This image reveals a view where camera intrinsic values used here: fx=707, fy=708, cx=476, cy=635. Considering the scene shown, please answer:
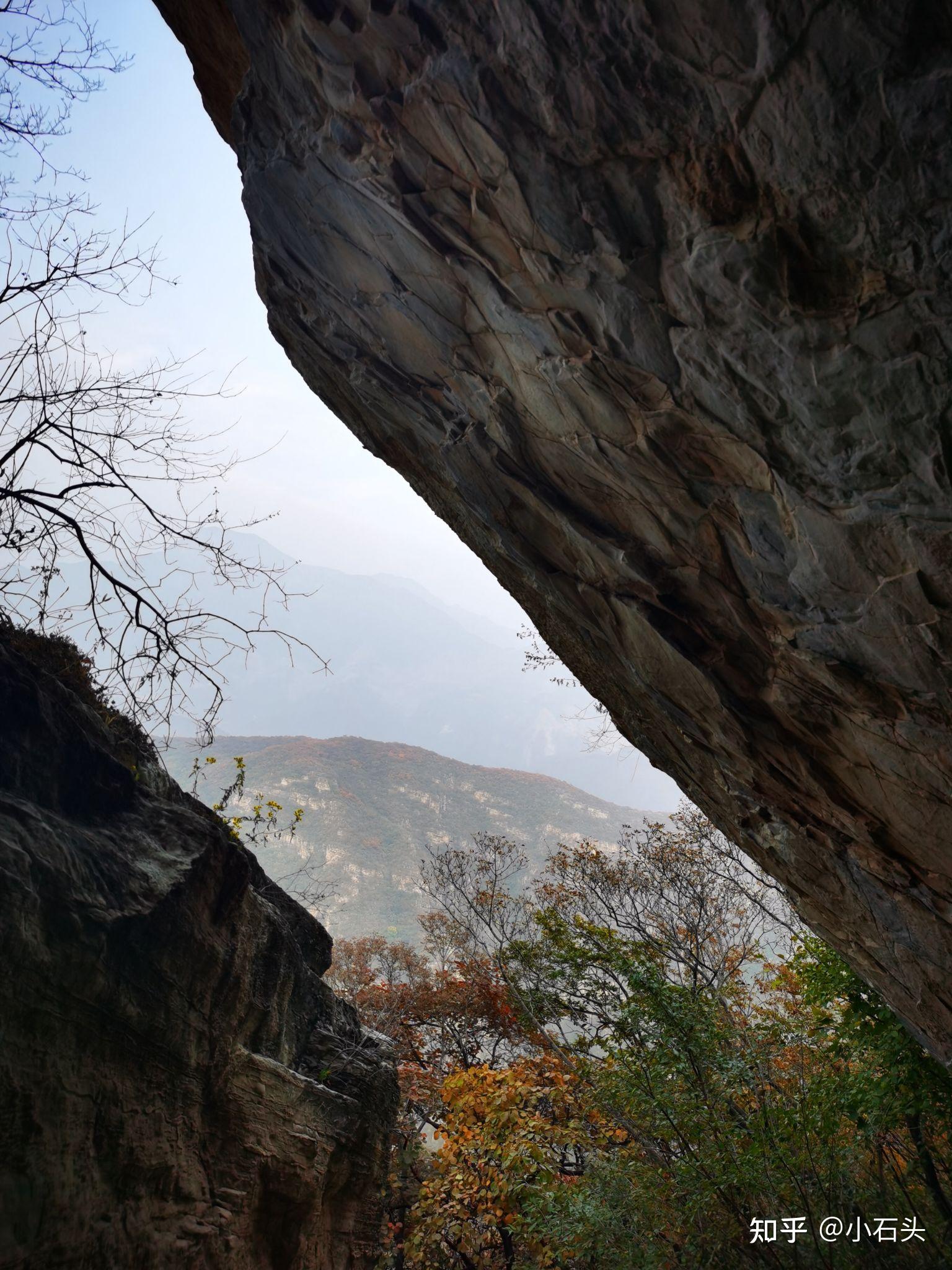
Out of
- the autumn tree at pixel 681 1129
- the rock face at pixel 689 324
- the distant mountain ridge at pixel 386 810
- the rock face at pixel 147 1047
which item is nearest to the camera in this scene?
the rock face at pixel 689 324

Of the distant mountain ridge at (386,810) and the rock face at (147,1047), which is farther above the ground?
the distant mountain ridge at (386,810)

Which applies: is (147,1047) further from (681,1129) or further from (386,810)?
(386,810)

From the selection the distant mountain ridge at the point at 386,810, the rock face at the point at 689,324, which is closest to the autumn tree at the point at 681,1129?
the rock face at the point at 689,324

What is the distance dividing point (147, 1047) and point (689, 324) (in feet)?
17.2

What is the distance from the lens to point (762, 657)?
4371 millimetres

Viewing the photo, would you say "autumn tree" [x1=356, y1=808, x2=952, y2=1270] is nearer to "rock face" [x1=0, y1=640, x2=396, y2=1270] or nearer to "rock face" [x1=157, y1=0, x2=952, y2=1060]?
"rock face" [x1=157, y1=0, x2=952, y2=1060]

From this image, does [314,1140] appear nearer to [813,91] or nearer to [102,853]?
[102,853]

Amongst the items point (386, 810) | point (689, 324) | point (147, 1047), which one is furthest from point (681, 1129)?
point (386, 810)

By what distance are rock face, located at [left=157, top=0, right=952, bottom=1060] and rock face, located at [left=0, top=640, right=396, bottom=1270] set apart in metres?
3.45

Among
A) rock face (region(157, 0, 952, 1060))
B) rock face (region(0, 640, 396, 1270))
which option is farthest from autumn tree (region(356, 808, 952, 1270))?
rock face (region(0, 640, 396, 1270))

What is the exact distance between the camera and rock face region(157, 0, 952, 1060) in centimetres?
257

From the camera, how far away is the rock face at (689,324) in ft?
8.43

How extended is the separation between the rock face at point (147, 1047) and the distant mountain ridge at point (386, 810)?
145ft

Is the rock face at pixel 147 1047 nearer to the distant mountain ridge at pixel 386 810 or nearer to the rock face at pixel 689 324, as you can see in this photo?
the rock face at pixel 689 324
